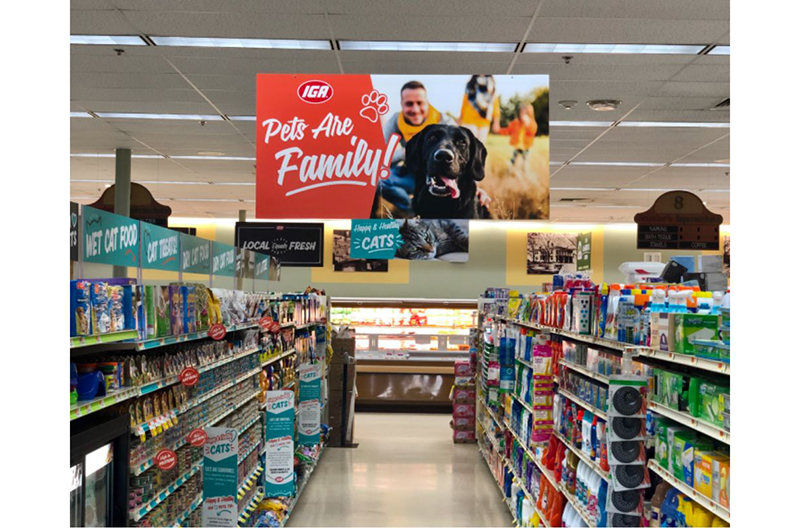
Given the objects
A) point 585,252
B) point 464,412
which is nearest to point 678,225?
point 585,252

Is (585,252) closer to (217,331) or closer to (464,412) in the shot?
(464,412)

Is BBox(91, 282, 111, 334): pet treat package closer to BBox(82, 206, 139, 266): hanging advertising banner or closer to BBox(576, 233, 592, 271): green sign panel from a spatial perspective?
BBox(82, 206, 139, 266): hanging advertising banner

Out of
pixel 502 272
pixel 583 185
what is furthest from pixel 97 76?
pixel 502 272

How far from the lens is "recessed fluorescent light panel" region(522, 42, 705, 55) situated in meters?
5.27

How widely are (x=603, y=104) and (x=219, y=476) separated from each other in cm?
469

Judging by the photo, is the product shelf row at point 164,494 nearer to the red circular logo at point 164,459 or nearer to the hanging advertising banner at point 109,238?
the red circular logo at point 164,459

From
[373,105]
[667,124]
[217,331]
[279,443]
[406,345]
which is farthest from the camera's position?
[406,345]

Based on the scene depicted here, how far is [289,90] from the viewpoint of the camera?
164 inches

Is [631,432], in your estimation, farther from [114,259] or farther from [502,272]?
[502,272]

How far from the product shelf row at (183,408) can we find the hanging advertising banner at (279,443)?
33 centimetres

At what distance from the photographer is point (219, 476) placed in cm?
430
